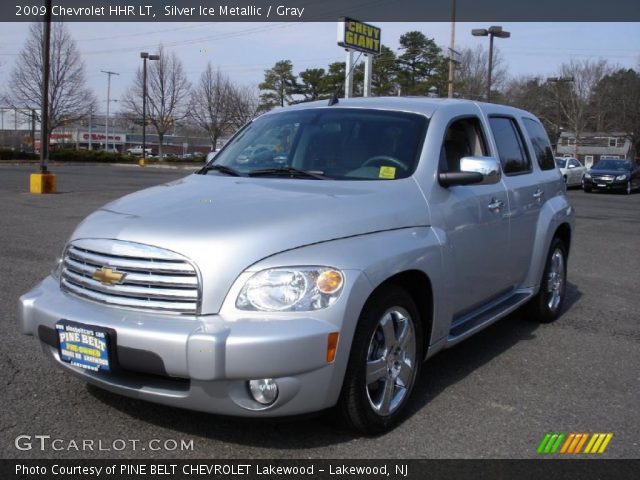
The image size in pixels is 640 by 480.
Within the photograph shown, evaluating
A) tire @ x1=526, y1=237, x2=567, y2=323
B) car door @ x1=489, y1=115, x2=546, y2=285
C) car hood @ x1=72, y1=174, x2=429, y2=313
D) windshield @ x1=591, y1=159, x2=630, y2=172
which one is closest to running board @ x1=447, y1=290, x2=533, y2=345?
car door @ x1=489, y1=115, x2=546, y2=285

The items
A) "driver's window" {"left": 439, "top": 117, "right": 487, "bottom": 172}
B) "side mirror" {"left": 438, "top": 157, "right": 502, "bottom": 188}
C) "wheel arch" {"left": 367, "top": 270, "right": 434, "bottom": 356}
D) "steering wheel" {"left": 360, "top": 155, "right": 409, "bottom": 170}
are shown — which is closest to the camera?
"wheel arch" {"left": 367, "top": 270, "right": 434, "bottom": 356}

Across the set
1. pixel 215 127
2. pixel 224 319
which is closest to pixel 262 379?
pixel 224 319

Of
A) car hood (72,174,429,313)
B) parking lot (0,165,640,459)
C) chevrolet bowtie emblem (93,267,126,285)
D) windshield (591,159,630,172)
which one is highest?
windshield (591,159,630,172)

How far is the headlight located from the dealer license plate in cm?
65

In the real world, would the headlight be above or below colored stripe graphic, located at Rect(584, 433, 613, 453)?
above

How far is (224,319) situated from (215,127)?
5536 cm

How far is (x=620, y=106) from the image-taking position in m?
62.6

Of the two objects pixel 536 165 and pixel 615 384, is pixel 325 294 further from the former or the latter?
pixel 536 165

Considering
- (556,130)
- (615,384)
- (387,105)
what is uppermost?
(556,130)

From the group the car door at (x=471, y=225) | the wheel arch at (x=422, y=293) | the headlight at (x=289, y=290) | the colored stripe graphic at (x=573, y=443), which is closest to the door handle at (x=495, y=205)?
the car door at (x=471, y=225)

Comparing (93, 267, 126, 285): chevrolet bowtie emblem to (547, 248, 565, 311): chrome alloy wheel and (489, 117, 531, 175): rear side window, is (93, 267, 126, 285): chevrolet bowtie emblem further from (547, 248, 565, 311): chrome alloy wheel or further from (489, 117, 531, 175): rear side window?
(547, 248, 565, 311): chrome alloy wheel

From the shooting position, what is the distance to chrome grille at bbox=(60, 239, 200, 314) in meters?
3.01

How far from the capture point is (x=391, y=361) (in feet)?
11.5

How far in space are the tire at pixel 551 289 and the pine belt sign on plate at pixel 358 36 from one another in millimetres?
25414
